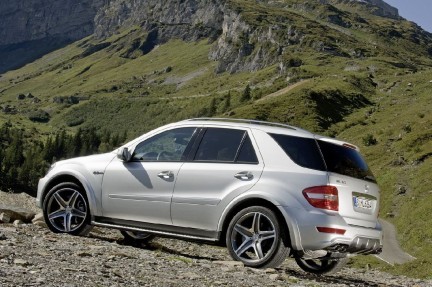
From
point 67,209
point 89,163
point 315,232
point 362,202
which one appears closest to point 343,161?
point 362,202

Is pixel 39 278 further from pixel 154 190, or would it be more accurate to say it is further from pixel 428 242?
pixel 428 242

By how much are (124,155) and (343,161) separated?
13.8 ft

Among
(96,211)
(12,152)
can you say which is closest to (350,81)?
(12,152)

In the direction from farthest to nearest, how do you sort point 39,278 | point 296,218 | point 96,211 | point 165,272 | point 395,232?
point 395,232 → point 96,211 → point 296,218 → point 165,272 → point 39,278

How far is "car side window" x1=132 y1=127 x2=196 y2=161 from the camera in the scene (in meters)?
11.1

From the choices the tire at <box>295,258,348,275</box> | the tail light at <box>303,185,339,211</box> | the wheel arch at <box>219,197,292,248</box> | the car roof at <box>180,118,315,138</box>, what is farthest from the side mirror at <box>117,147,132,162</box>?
the tire at <box>295,258,348,275</box>

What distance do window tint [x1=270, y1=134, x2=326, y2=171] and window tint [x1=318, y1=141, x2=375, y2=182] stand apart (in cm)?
14

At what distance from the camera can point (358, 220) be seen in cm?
998

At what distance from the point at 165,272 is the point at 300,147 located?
10.6 feet

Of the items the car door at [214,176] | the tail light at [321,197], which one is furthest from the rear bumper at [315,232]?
the car door at [214,176]

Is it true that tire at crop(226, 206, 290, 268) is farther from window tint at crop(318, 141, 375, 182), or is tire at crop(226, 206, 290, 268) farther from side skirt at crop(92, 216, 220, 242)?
Answer: window tint at crop(318, 141, 375, 182)

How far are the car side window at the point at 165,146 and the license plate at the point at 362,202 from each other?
10.7ft

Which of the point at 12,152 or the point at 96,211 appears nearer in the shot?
the point at 96,211

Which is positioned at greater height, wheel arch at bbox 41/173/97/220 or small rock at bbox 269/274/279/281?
wheel arch at bbox 41/173/97/220
